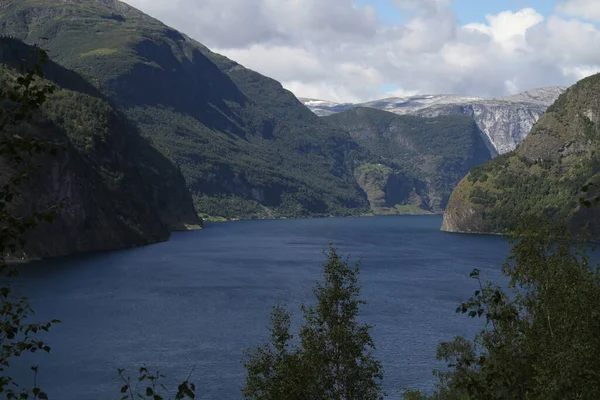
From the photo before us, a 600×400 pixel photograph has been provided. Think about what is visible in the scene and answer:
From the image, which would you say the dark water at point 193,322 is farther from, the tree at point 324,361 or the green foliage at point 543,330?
the green foliage at point 543,330

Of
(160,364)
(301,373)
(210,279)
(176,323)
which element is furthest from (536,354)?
(210,279)

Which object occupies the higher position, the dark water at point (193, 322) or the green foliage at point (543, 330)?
the green foliage at point (543, 330)

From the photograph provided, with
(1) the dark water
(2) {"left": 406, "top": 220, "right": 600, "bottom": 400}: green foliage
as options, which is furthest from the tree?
(1) the dark water

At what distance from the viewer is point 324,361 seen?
46406 mm

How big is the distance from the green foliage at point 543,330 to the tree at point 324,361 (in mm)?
11060

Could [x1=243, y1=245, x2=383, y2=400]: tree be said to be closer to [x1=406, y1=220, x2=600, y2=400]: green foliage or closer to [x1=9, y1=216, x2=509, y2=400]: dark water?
[x1=406, y1=220, x2=600, y2=400]: green foliage

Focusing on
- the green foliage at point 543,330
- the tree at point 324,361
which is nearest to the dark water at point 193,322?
the tree at point 324,361

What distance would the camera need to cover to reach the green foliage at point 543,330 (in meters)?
23.1

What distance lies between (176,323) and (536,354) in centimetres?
11005

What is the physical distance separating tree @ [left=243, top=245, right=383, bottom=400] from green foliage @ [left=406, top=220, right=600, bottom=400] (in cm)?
1106

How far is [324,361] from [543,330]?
53.8ft

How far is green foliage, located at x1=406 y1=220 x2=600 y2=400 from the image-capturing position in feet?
75.7

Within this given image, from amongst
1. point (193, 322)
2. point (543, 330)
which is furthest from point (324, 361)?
point (193, 322)

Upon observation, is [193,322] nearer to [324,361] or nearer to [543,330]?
[324,361]
